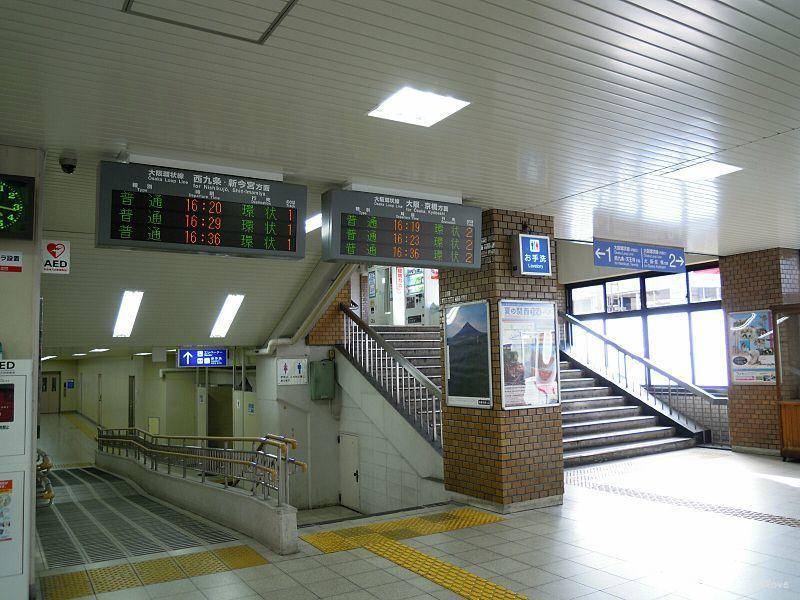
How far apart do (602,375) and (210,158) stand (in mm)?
10134

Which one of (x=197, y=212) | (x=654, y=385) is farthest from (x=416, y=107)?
(x=654, y=385)

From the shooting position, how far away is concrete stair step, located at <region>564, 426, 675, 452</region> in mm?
10539

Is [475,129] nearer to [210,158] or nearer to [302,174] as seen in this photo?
[302,174]

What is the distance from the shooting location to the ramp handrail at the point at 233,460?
22.1 feet

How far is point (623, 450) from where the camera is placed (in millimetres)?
10672

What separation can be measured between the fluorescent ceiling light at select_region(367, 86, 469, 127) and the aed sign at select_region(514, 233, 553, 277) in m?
3.17

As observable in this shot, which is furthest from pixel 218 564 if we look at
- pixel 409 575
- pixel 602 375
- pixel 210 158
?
pixel 602 375

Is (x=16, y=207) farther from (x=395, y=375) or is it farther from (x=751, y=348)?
(x=751, y=348)

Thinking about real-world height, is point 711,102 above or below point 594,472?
above

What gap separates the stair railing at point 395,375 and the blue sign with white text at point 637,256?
3027mm

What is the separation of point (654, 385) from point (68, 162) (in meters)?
12.0

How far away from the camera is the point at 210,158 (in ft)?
18.6

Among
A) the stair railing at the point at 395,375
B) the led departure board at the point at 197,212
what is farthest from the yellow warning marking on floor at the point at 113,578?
the stair railing at the point at 395,375

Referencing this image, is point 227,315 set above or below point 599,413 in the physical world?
above
